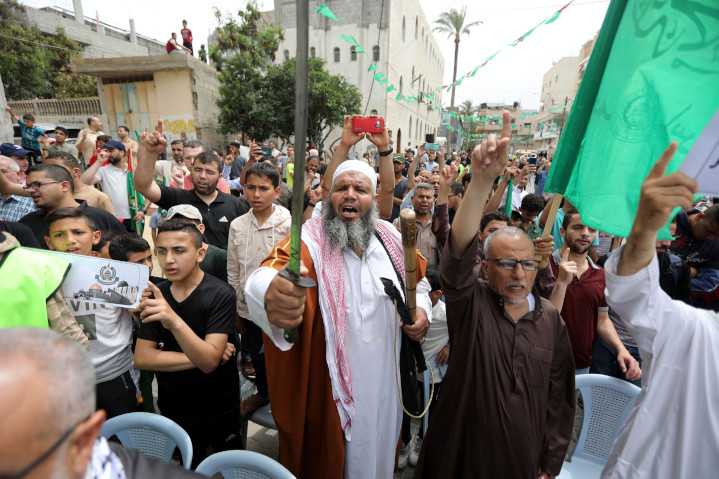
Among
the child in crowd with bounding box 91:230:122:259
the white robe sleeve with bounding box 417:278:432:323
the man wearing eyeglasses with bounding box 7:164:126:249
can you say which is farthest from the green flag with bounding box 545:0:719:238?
the man wearing eyeglasses with bounding box 7:164:126:249

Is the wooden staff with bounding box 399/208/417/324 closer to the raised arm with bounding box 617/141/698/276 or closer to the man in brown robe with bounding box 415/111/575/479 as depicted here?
the man in brown robe with bounding box 415/111/575/479

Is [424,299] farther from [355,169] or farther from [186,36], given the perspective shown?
[186,36]

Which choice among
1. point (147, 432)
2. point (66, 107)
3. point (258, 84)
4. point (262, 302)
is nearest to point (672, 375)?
point (262, 302)

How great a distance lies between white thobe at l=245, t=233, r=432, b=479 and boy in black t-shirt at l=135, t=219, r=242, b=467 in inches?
31.0

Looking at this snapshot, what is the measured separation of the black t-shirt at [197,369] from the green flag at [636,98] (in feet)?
6.84

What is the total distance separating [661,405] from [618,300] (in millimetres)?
492

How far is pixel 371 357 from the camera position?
78.7 inches

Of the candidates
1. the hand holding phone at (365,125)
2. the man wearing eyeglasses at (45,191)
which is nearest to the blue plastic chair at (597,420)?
the hand holding phone at (365,125)

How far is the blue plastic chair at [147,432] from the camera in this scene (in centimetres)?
182

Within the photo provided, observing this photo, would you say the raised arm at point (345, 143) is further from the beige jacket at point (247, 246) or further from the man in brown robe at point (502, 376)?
the man in brown robe at point (502, 376)

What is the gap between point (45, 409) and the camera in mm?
727

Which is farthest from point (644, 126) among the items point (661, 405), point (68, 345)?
point (68, 345)

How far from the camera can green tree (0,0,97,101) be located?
65.5 ft

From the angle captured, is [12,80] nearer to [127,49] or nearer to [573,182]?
[127,49]
